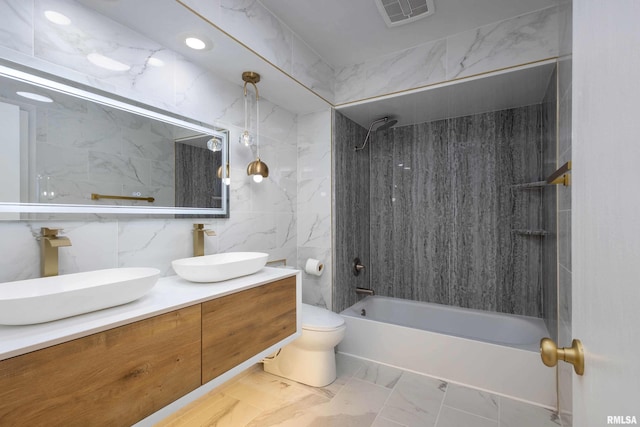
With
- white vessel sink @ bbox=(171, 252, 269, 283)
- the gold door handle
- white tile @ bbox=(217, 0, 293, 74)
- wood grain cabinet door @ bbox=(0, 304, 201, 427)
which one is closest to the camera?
the gold door handle

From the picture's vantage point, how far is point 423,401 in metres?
1.95

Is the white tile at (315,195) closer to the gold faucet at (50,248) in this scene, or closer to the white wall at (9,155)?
the gold faucet at (50,248)

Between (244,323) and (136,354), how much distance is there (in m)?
0.50

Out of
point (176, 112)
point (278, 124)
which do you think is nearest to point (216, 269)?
point (176, 112)

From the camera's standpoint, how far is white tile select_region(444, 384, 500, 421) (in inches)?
72.7

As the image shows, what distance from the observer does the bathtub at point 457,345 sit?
195 cm

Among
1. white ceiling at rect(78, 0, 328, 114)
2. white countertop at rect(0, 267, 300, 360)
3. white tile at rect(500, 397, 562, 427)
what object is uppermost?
white ceiling at rect(78, 0, 328, 114)

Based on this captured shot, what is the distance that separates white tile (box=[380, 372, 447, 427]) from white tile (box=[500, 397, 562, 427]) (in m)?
0.36

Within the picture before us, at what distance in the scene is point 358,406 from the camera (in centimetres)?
190

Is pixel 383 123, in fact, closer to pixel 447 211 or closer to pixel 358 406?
pixel 447 211

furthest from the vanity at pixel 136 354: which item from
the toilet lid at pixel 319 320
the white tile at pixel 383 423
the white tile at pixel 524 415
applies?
the white tile at pixel 524 415

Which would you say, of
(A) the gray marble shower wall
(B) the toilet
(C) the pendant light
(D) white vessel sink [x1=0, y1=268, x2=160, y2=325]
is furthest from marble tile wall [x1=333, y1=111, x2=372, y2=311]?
(D) white vessel sink [x1=0, y1=268, x2=160, y2=325]

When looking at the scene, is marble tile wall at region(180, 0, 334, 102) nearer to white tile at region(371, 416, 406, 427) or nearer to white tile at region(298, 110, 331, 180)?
white tile at region(298, 110, 331, 180)
